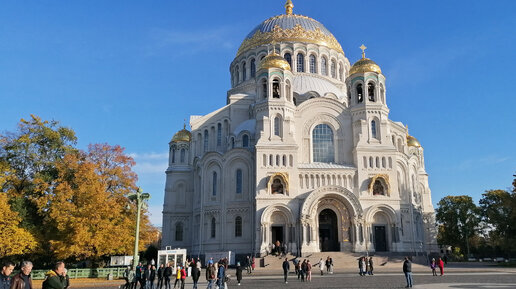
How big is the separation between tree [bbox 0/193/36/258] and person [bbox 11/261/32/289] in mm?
21934

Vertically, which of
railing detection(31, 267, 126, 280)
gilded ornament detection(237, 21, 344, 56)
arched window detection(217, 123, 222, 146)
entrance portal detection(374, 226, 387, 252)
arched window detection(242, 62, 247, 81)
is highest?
gilded ornament detection(237, 21, 344, 56)

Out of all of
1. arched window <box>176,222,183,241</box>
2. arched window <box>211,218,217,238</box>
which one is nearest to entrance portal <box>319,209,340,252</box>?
arched window <box>211,218,217,238</box>

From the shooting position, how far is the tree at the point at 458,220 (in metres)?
57.1

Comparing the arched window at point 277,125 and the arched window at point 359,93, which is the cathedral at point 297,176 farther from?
the arched window at point 359,93

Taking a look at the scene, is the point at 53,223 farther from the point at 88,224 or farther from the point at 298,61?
the point at 298,61

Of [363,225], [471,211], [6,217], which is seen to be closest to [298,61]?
[363,225]

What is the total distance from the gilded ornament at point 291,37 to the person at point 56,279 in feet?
152

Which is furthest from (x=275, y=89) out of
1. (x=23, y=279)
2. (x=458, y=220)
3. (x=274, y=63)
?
(x=458, y=220)

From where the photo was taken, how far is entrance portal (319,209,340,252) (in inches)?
1446

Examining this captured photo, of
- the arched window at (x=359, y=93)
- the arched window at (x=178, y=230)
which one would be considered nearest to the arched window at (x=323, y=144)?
the arched window at (x=359, y=93)

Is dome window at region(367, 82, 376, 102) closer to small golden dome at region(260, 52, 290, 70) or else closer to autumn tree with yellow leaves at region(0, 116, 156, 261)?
small golden dome at region(260, 52, 290, 70)

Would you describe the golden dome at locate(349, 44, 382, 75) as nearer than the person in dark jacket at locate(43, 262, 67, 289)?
No

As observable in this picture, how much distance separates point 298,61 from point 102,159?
90.5 feet

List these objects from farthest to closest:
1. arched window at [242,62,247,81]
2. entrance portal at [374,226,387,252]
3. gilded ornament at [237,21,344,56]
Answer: arched window at [242,62,247,81] < gilded ornament at [237,21,344,56] < entrance portal at [374,226,387,252]
